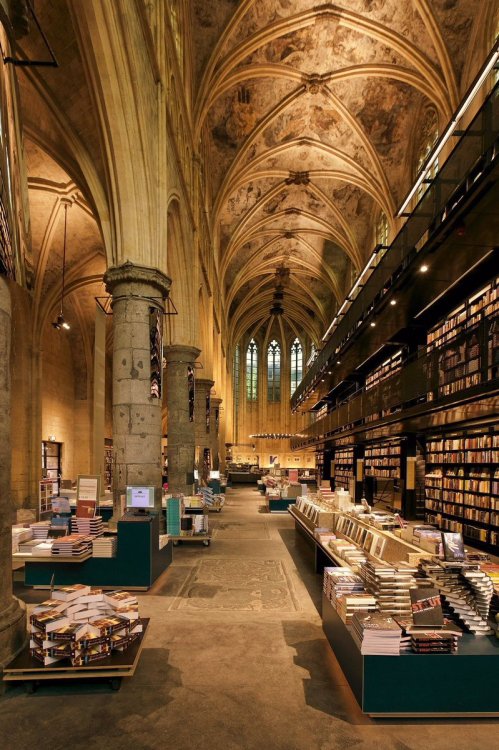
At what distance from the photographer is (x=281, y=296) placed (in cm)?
4291

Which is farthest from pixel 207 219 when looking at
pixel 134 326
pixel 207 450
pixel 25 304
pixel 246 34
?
pixel 134 326

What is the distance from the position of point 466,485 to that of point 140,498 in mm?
6969

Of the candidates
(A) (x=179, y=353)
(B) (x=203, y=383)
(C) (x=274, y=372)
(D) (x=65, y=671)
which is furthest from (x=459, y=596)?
(C) (x=274, y=372)

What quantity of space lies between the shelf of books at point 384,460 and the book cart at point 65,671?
1247 centimetres

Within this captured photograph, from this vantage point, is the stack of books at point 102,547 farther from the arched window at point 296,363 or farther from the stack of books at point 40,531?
the arched window at point 296,363

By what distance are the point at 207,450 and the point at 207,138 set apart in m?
12.8

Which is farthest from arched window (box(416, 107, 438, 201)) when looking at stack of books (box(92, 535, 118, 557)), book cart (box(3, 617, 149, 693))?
book cart (box(3, 617, 149, 693))

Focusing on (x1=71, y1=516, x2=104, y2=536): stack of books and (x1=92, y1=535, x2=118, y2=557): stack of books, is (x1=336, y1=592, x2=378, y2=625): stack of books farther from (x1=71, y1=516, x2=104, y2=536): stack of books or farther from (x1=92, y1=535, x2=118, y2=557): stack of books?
(x1=71, y1=516, x2=104, y2=536): stack of books

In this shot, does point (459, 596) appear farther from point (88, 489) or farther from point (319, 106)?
point (319, 106)

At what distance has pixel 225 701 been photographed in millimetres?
3895

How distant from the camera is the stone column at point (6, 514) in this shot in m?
4.14

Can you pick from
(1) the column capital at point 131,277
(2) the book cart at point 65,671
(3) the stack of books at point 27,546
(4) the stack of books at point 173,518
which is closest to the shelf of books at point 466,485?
(4) the stack of books at point 173,518

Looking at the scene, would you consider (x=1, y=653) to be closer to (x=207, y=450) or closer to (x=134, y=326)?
(x=134, y=326)

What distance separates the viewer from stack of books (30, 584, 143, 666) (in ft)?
13.3
